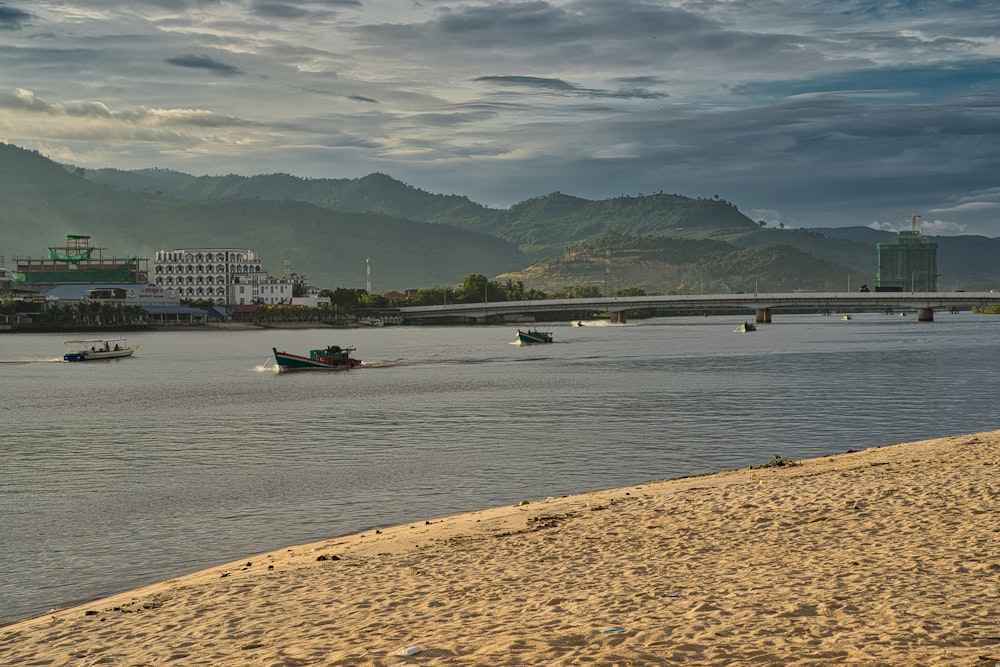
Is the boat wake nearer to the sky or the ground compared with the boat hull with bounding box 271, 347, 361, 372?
nearer to the ground

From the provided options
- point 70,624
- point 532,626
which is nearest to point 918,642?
point 532,626

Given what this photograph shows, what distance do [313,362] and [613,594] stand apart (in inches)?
4011

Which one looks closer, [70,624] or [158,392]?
[70,624]

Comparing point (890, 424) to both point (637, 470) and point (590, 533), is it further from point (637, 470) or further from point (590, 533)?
point (590, 533)

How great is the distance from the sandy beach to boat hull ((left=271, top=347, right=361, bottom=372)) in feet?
295

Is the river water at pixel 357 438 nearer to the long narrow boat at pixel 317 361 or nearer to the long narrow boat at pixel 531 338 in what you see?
the long narrow boat at pixel 317 361

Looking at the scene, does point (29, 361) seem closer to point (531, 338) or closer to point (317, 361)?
point (317, 361)

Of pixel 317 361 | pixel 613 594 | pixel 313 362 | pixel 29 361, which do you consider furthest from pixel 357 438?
pixel 29 361

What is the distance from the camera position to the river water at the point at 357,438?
28.9 m

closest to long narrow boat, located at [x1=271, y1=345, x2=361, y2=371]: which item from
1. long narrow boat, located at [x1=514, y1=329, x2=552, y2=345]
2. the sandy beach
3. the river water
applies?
the river water

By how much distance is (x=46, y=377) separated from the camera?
10388 centimetres

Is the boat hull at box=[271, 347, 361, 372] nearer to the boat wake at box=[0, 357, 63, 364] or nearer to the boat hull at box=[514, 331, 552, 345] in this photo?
the boat wake at box=[0, 357, 63, 364]

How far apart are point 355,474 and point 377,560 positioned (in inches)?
710

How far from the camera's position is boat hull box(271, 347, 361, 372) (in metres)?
114
